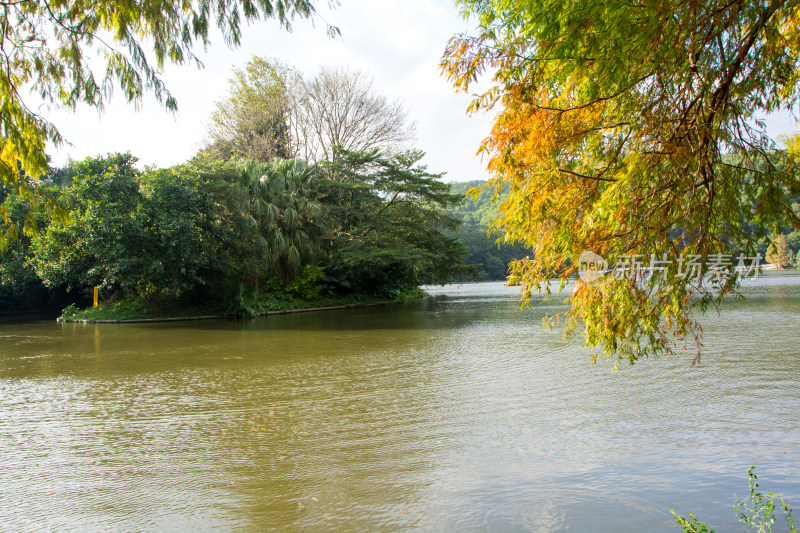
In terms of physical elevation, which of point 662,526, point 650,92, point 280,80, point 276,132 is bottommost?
point 662,526

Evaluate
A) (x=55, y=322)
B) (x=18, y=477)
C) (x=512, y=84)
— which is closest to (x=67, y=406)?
(x=18, y=477)

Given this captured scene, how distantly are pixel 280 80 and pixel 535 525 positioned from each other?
2783 centimetres

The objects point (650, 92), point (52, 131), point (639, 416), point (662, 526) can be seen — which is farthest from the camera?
point (639, 416)

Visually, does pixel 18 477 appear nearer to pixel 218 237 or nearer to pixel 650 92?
pixel 650 92

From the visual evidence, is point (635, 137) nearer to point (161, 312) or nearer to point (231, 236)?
point (231, 236)

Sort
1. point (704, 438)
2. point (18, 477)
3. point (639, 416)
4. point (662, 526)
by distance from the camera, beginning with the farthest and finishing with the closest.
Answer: point (639, 416)
point (704, 438)
point (18, 477)
point (662, 526)

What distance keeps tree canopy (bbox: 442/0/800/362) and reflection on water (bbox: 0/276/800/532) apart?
1.14 metres

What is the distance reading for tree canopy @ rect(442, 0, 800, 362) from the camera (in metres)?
3.15

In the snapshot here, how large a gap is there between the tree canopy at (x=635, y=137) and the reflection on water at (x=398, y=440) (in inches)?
45.0

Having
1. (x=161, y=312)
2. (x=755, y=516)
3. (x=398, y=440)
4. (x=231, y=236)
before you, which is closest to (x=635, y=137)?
(x=755, y=516)

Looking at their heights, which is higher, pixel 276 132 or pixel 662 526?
pixel 276 132

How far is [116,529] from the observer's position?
3391 mm

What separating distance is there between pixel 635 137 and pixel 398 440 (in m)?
3.01

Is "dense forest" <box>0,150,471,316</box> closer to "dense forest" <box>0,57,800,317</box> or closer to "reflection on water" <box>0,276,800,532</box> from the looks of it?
"dense forest" <box>0,57,800,317</box>
